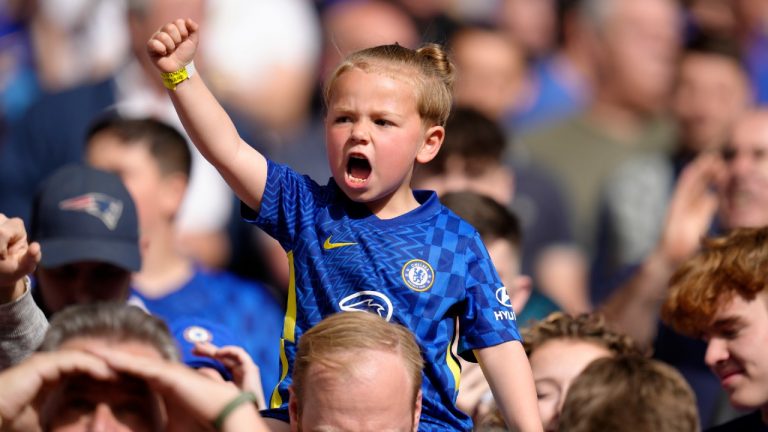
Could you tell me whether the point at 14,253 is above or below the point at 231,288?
above

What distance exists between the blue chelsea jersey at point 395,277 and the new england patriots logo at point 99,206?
5.40 feet

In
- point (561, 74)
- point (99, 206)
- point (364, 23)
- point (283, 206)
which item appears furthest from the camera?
point (561, 74)

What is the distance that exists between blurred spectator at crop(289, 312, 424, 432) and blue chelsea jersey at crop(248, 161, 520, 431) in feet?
0.84

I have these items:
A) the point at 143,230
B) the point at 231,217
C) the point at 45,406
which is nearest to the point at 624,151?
the point at 231,217

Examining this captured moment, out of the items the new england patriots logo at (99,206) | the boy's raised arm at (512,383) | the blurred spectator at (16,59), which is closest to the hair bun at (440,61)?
the boy's raised arm at (512,383)

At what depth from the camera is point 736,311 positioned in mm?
5129

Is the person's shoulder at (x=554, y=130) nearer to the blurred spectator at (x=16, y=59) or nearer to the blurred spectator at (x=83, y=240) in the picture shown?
the blurred spectator at (x=16, y=59)

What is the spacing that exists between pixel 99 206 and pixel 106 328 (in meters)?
2.03

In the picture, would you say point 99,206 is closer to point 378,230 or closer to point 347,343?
point 378,230

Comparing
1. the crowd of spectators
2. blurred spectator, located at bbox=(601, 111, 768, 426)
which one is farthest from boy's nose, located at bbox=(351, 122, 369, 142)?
blurred spectator, located at bbox=(601, 111, 768, 426)

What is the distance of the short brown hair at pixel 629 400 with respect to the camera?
3965 mm

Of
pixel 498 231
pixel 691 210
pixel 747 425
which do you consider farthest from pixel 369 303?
pixel 691 210

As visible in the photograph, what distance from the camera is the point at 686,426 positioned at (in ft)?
13.3

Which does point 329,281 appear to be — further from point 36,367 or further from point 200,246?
point 200,246
